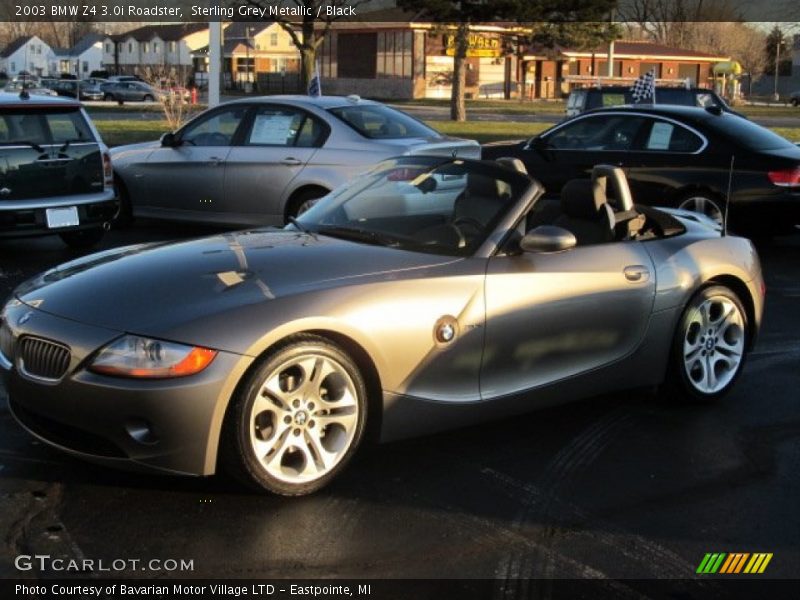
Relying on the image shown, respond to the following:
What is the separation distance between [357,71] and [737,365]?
69.4m

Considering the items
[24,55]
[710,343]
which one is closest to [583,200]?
[710,343]

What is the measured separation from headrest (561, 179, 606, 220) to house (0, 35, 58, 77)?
109m

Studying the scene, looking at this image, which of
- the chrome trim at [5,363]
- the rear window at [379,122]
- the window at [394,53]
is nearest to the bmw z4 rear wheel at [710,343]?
the chrome trim at [5,363]

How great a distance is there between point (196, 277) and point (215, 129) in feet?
22.8

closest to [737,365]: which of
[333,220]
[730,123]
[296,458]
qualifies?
[333,220]

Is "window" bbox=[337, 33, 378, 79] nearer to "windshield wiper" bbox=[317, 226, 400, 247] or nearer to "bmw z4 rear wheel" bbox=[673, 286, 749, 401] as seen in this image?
"bmw z4 rear wheel" bbox=[673, 286, 749, 401]

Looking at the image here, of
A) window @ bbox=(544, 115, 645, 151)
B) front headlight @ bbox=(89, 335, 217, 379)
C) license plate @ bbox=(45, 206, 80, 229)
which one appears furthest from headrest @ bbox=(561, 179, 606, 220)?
window @ bbox=(544, 115, 645, 151)

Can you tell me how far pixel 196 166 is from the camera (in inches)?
428

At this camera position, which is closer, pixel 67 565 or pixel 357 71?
pixel 67 565

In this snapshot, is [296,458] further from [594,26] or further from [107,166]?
[594,26]

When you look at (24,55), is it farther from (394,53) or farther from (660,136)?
(660,136)

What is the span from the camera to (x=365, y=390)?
4375mm

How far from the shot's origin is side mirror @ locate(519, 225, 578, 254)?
4.86 metres

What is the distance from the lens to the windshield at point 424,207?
16.3 ft
